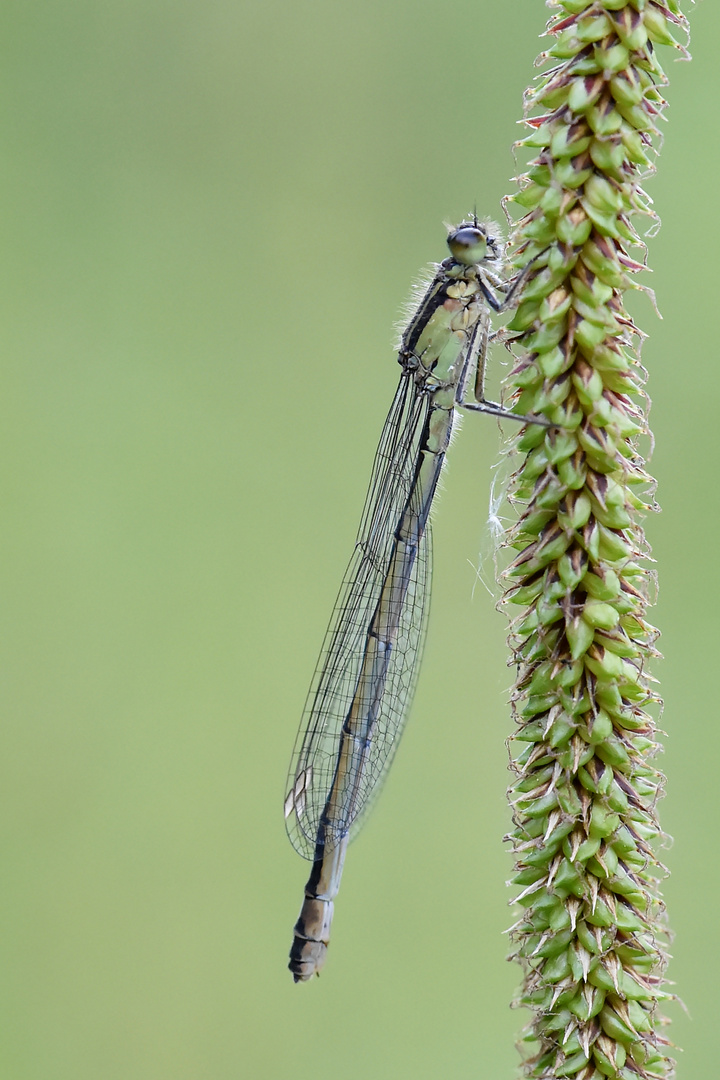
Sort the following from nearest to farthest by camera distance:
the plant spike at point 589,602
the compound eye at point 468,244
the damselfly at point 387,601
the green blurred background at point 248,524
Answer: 1. the plant spike at point 589,602
2. the compound eye at point 468,244
3. the damselfly at point 387,601
4. the green blurred background at point 248,524

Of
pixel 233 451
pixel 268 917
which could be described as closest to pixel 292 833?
pixel 268 917

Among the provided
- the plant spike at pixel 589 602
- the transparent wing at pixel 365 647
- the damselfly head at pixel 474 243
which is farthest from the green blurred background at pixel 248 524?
Result: the plant spike at pixel 589 602

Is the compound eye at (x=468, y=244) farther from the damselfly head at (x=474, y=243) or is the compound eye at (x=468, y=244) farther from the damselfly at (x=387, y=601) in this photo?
the damselfly at (x=387, y=601)

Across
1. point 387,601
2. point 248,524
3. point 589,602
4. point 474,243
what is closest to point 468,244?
point 474,243

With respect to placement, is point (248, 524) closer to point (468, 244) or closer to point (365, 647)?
point (365, 647)

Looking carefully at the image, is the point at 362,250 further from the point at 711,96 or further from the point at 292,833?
the point at 292,833

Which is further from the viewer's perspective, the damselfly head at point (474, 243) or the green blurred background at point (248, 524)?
the green blurred background at point (248, 524)
